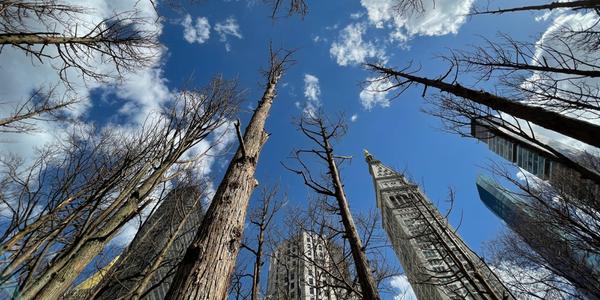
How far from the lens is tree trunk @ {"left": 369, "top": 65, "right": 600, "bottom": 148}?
9.73 feet

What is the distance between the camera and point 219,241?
208 cm

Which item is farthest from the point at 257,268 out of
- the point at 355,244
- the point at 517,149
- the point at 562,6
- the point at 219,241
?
the point at 517,149

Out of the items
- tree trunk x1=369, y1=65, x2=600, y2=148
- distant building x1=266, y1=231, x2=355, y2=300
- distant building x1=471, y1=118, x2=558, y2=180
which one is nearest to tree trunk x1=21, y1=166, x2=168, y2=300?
distant building x1=266, y1=231, x2=355, y2=300

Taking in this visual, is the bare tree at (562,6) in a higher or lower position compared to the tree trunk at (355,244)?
higher

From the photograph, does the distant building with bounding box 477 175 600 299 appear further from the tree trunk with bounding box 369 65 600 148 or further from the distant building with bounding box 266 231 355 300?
the distant building with bounding box 266 231 355 300

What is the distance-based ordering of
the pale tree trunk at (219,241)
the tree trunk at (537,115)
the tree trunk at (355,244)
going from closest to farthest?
the pale tree trunk at (219,241), the tree trunk at (537,115), the tree trunk at (355,244)

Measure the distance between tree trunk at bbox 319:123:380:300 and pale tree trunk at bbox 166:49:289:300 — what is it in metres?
2.33

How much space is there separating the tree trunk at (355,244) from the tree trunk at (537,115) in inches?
110

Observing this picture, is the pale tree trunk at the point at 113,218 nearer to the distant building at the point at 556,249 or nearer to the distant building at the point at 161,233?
the distant building at the point at 161,233

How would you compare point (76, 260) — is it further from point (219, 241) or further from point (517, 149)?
point (517, 149)

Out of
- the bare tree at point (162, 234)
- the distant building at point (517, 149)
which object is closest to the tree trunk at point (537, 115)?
the distant building at point (517, 149)

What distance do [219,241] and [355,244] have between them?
314cm

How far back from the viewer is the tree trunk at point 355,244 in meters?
3.91

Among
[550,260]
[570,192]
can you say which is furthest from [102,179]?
[570,192]
